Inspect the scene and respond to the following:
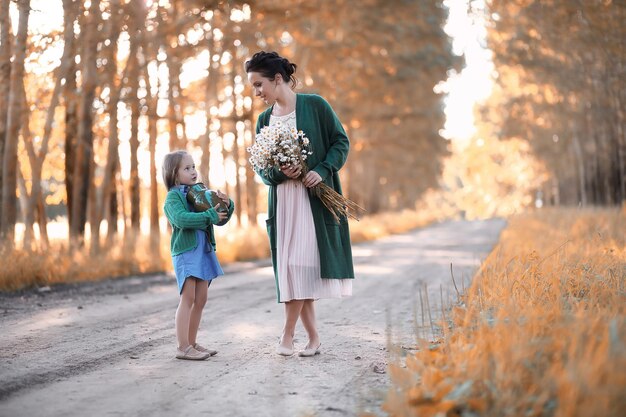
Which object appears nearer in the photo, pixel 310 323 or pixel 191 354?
pixel 191 354

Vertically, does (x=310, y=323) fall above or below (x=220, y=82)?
below

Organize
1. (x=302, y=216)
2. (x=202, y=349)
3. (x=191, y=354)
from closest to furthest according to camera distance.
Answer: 1. (x=191, y=354)
2. (x=302, y=216)
3. (x=202, y=349)

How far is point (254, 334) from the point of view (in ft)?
23.3

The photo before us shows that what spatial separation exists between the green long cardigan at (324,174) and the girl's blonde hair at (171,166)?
657 millimetres

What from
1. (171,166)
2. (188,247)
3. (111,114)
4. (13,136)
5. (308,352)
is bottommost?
(308,352)

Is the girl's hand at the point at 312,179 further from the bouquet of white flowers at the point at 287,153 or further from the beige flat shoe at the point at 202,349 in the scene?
the beige flat shoe at the point at 202,349

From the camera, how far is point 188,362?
5734 mm

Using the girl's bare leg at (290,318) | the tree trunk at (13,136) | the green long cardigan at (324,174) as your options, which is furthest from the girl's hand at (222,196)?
the tree trunk at (13,136)

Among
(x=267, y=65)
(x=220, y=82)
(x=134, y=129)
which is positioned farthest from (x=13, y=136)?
(x=220, y=82)

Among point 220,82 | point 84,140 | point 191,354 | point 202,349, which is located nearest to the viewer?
point 191,354

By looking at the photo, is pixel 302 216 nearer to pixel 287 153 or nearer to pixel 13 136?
pixel 287 153

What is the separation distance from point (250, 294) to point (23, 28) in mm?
6320

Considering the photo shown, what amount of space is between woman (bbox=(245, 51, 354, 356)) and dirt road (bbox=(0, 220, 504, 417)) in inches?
20.0

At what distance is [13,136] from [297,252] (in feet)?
30.5
